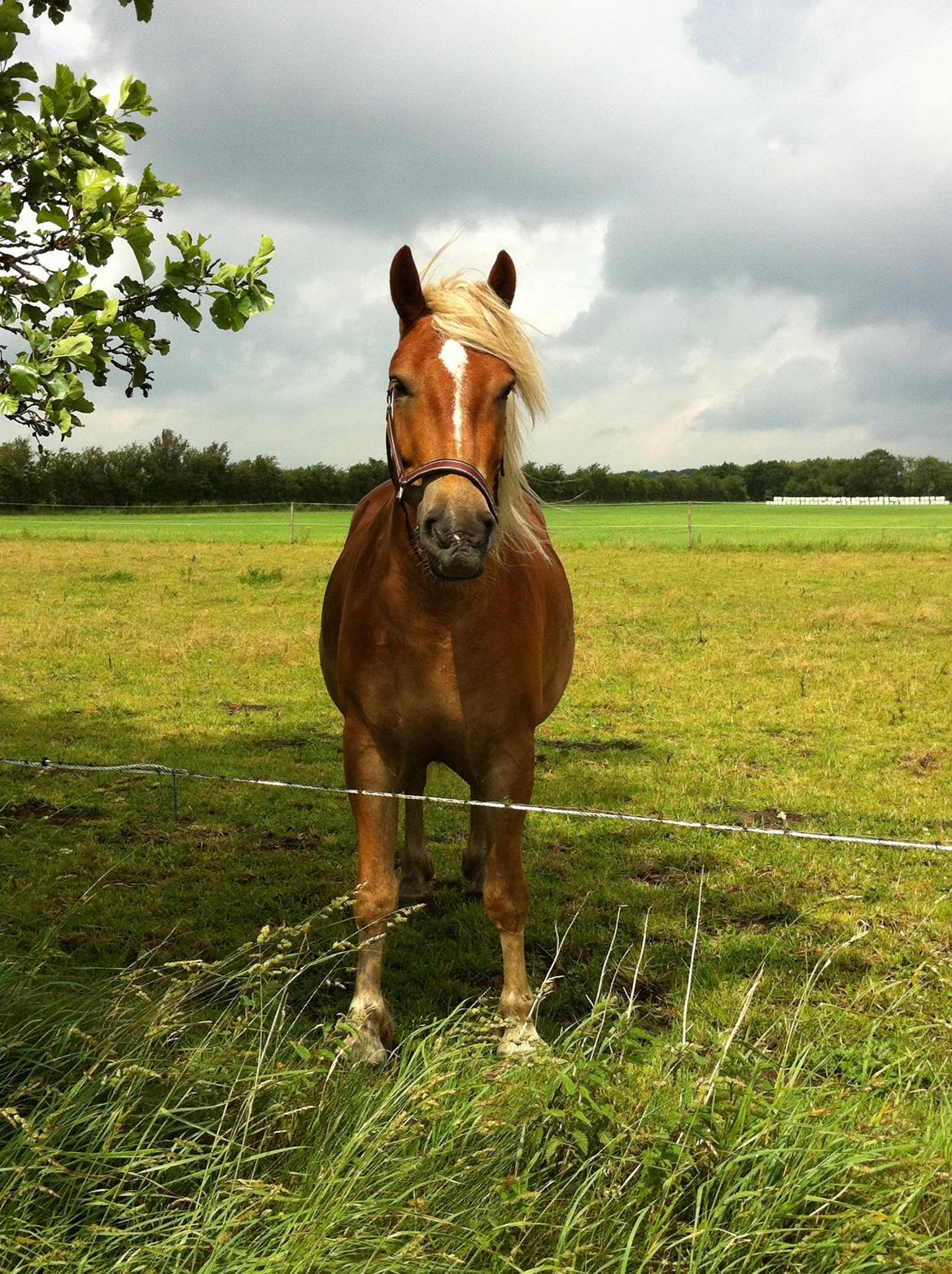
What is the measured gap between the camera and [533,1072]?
8.54 ft

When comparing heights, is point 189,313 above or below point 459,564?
above

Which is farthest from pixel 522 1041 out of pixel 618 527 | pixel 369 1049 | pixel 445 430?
pixel 618 527

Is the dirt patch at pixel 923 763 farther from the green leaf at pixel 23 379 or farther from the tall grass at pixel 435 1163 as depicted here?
the green leaf at pixel 23 379

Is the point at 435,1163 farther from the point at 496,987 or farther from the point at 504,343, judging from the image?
the point at 504,343

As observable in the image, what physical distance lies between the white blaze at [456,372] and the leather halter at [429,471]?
0.11 meters

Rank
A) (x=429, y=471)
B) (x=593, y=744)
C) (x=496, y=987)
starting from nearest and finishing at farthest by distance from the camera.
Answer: (x=429, y=471)
(x=496, y=987)
(x=593, y=744)

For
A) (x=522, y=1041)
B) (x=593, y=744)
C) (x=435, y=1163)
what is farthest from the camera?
(x=593, y=744)

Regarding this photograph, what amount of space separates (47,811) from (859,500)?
88.4 metres

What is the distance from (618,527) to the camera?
41000mm

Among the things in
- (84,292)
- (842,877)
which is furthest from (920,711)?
(84,292)

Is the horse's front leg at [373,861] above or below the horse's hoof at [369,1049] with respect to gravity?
above

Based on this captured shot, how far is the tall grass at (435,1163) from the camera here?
1.94 m

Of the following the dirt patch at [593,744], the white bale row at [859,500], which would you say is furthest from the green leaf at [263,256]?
the white bale row at [859,500]

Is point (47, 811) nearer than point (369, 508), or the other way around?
point (369, 508)
